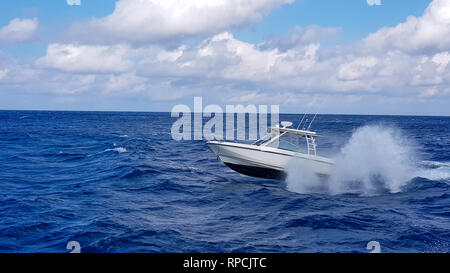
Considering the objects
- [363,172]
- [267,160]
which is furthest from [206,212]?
[363,172]

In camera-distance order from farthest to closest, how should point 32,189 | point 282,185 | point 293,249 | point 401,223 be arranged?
point 282,185 → point 32,189 → point 401,223 → point 293,249

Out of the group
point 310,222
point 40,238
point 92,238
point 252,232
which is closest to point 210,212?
point 252,232

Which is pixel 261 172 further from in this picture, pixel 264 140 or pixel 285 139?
pixel 285 139

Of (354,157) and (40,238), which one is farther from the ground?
(354,157)

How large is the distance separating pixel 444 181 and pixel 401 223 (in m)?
10.1

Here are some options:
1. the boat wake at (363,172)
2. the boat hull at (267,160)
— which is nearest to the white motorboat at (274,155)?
the boat hull at (267,160)

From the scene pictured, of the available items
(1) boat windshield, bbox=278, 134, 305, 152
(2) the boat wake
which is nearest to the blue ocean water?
(2) the boat wake

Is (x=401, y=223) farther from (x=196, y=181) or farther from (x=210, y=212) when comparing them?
(x=196, y=181)

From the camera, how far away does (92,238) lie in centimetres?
1028

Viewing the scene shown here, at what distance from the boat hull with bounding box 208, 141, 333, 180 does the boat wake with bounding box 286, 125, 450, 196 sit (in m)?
0.31

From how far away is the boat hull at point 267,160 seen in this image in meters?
18.1

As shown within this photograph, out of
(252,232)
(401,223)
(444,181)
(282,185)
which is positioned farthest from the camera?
(444,181)

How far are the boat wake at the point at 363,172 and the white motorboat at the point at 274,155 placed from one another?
1.29ft

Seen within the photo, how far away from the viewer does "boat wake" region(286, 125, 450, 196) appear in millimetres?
18250
